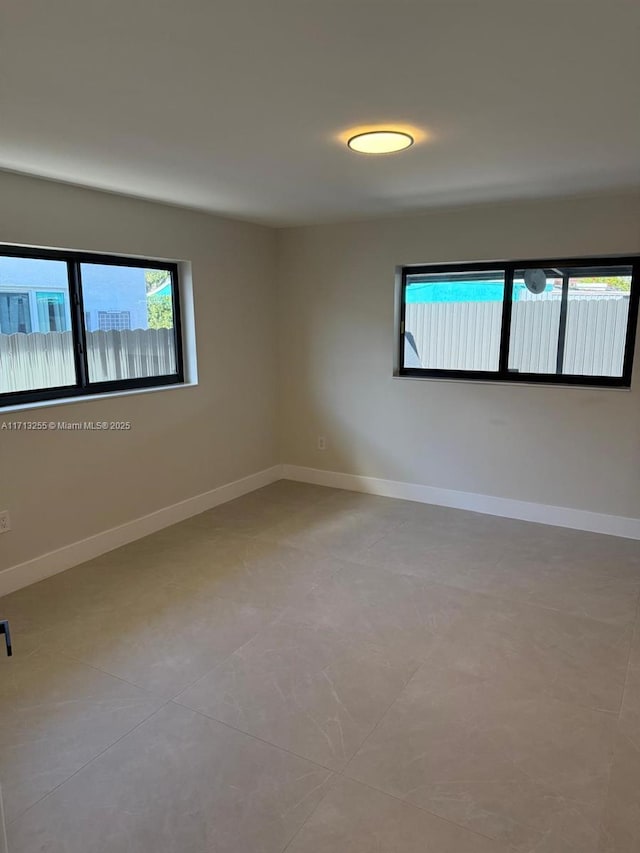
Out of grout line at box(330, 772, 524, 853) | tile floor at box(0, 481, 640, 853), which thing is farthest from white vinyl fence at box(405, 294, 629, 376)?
grout line at box(330, 772, 524, 853)

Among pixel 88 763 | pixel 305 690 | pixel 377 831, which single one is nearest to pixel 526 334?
pixel 305 690

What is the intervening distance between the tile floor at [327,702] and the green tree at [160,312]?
1.62 metres

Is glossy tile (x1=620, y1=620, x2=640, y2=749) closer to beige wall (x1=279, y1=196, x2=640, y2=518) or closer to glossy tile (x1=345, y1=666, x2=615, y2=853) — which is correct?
glossy tile (x1=345, y1=666, x2=615, y2=853)

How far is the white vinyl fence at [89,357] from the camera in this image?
10.2ft

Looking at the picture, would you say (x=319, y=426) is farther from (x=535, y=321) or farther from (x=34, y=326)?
(x=34, y=326)

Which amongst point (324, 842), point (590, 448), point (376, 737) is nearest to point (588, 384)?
point (590, 448)

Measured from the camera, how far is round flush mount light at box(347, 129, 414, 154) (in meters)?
2.29

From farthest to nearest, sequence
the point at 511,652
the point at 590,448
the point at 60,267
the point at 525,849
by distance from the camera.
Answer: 1. the point at 590,448
2. the point at 60,267
3. the point at 511,652
4. the point at 525,849

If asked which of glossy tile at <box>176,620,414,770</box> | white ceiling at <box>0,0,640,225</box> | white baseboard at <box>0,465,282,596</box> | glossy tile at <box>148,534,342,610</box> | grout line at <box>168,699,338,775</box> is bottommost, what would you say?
grout line at <box>168,699,338,775</box>

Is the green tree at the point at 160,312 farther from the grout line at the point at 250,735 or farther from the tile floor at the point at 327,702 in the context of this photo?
the grout line at the point at 250,735

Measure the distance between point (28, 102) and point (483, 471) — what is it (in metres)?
3.66

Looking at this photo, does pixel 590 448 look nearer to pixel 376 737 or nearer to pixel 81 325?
pixel 376 737

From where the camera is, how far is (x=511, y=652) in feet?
8.32

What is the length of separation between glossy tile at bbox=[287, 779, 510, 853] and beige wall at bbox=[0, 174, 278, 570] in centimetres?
230
